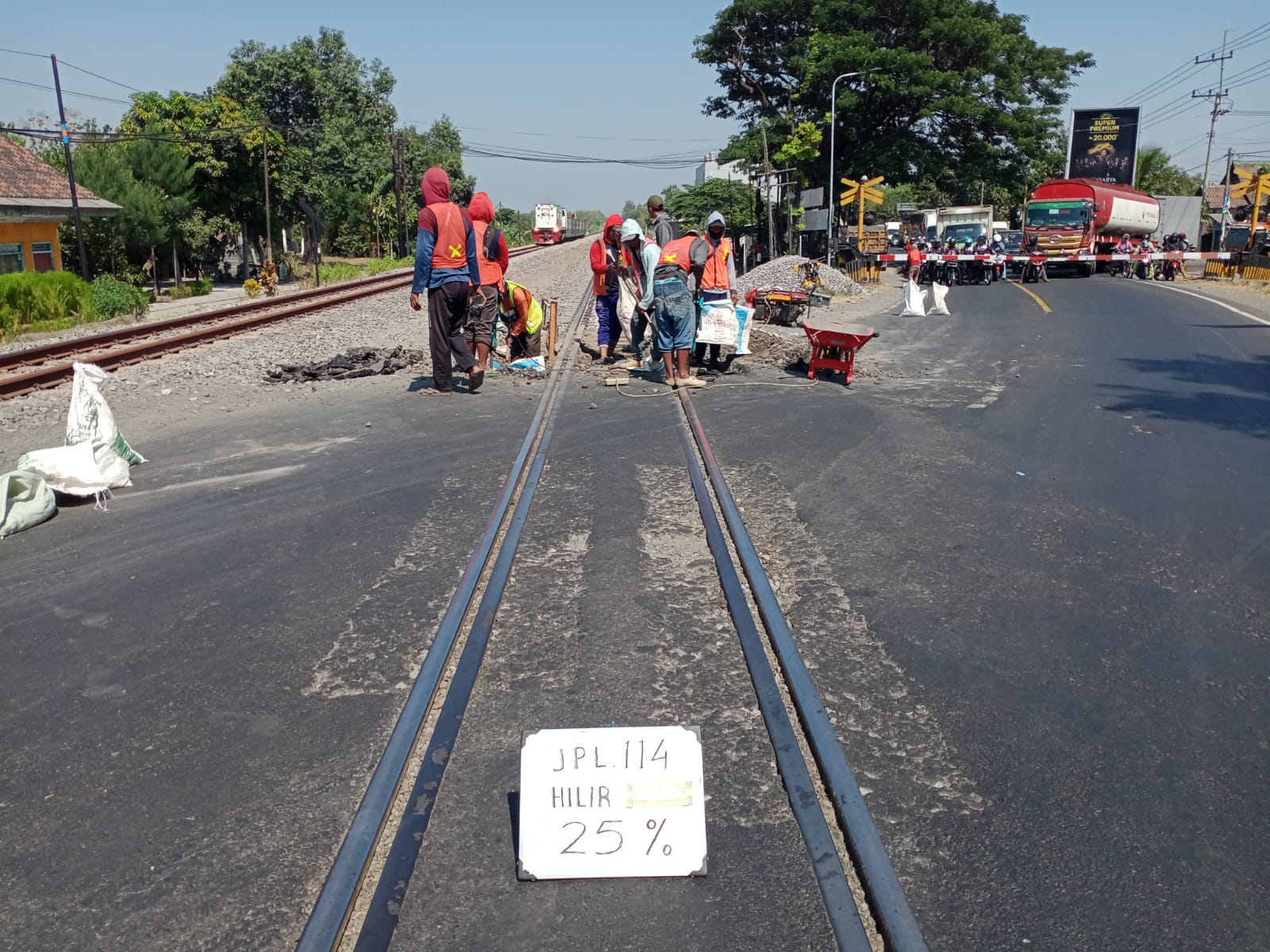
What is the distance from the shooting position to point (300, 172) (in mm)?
48344

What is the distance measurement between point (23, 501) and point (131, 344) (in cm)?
1161

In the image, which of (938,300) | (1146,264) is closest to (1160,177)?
(1146,264)

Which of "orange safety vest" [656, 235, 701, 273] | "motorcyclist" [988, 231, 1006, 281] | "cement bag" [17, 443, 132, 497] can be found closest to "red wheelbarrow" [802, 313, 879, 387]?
"orange safety vest" [656, 235, 701, 273]

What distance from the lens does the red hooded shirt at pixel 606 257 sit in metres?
11.9

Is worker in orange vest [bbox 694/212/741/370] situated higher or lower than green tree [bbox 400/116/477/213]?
lower

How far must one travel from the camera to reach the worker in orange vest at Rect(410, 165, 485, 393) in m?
10.2

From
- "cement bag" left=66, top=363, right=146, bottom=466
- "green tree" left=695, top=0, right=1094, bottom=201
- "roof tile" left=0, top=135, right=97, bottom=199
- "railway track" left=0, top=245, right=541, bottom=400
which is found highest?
"green tree" left=695, top=0, right=1094, bottom=201

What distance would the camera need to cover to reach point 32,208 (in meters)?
28.0

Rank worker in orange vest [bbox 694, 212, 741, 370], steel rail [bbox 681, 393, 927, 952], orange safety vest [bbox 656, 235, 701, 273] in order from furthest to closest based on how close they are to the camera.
A: 1. worker in orange vest [bbox 694, 212, 741, 370]
2. orange safety vest [bbox 656, 235, 701, 273]
3. steel rail [bbox 681, 393, 927, 952]

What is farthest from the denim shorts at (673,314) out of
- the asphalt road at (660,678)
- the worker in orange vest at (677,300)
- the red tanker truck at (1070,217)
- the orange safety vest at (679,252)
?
the red tanker truck at (1070,217)

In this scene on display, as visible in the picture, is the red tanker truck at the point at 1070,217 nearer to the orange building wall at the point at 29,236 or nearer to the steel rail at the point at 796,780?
the orange building wall at the point at 29,236

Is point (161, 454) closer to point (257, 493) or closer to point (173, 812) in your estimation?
point (257, 493)

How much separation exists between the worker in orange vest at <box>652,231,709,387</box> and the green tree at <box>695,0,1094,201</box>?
34019mm

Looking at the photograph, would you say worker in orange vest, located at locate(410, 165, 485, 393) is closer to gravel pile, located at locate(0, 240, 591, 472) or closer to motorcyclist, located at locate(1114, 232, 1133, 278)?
gravel pile, located at locate(0, 240, 591, 472)
